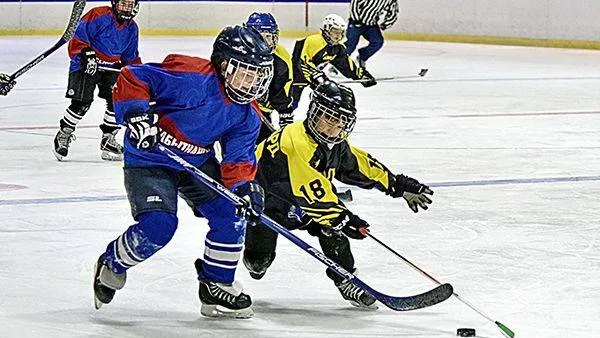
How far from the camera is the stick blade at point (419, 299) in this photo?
352 centimetres

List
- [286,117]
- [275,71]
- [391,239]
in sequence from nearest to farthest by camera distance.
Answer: [391,239] < [275,71] < [286,117]

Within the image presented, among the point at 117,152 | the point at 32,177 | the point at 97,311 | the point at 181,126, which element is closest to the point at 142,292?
the point at 97,311

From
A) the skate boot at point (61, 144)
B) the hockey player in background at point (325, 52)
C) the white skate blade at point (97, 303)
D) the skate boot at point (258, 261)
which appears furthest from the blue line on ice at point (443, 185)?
the white skate blade at point (97, 303)

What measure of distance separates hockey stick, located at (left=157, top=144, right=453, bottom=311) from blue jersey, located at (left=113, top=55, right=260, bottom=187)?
6cm

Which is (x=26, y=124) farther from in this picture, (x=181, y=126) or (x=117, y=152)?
(x=181, y=126)

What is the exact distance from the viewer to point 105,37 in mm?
6531

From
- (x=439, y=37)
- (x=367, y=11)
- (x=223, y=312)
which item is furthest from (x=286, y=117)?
(x=439, y=37)

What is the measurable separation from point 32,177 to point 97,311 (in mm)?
2602

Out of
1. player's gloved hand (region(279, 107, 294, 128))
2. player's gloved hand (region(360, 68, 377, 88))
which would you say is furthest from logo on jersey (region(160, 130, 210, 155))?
player's gloved hand (region(360, 68, 377, 88))

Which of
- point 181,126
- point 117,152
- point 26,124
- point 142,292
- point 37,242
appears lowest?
point 26,124

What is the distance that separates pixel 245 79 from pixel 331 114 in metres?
0.35

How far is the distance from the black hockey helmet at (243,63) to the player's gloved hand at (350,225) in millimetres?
462

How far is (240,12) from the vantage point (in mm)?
16797

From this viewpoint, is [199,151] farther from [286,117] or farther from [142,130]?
[286,117]
